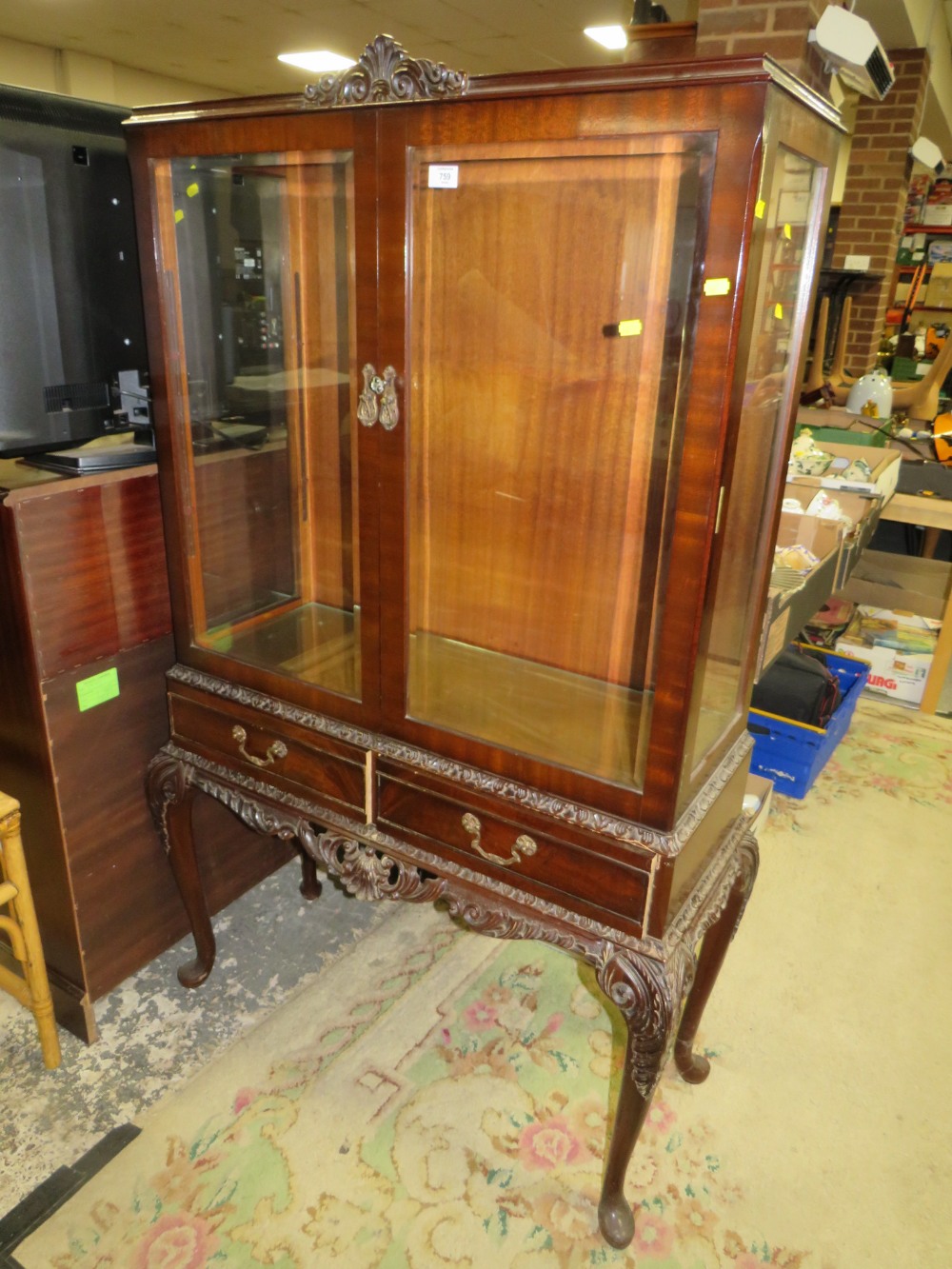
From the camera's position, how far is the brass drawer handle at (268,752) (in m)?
1.50

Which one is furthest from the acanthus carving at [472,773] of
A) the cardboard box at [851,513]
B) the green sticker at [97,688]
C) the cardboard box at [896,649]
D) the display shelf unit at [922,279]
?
the display shelf unit at [922,279]

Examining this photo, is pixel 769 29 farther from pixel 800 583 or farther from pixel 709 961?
pixel 709 961

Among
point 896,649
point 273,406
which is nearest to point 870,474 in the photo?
point 896,649

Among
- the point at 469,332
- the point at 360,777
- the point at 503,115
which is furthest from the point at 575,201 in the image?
the point at 360,777

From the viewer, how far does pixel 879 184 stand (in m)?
4.74

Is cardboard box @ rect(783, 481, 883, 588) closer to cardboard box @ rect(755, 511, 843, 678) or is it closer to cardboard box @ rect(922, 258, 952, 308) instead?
cardboard box @ rect(755, 511, 843, 678)

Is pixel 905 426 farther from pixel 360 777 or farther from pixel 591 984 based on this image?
pixel 360 777

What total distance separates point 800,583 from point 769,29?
4.02 ft

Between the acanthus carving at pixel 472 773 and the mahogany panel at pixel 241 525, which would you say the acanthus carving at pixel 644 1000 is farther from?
the mahogany panel at pixel 241 525

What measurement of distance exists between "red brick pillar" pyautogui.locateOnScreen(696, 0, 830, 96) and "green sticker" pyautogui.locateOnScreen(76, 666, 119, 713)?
1746mm

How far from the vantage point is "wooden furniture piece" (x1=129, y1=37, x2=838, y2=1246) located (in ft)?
3.41

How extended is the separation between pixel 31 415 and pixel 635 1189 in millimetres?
1701

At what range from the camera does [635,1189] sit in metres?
1.48

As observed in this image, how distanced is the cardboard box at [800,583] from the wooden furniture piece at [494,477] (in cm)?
64
